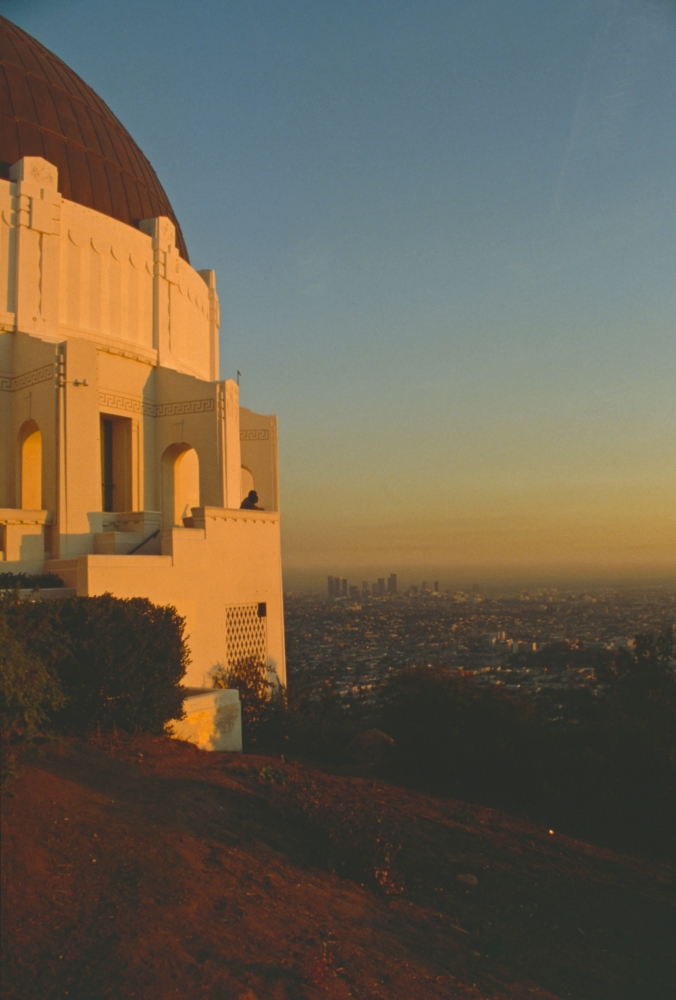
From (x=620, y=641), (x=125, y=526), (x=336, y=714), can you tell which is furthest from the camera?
(x=620, y=641)

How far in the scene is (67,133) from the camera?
51.9 ft

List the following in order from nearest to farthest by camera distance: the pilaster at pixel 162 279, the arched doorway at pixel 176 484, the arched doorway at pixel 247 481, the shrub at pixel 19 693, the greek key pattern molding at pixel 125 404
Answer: the shrub at pixel 19 693, the greek key pattern molding at pixel 125 404, the arched doorway at pixel 176 484, the pilaster at pixel 162 279, the arched doorway at pixel 247 481

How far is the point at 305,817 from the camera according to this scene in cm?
630

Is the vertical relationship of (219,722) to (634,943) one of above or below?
above

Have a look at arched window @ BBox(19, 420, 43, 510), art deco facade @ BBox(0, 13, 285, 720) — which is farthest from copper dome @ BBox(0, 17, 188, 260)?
arched window @ BBox(19, 420, 43, 510)

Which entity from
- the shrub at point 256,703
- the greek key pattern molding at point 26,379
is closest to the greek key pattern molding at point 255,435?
the greek key pattern molding at point 26,379

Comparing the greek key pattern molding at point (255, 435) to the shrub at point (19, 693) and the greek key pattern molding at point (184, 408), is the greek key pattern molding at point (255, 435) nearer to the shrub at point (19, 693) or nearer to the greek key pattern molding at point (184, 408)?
the greek key pattern molding at point (184, 408)

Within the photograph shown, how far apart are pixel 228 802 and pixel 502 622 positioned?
31358 mm

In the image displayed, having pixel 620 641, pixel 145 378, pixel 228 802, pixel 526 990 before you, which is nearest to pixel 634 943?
pixel 526 990

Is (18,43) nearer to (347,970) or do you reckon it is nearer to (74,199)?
(74,199)

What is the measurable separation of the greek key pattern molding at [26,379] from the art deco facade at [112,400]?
26 mm

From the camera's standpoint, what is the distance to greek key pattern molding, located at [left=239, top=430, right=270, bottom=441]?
18.1m

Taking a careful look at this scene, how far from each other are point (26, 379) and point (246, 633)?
605 cm

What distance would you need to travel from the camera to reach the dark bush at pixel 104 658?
297 inches
